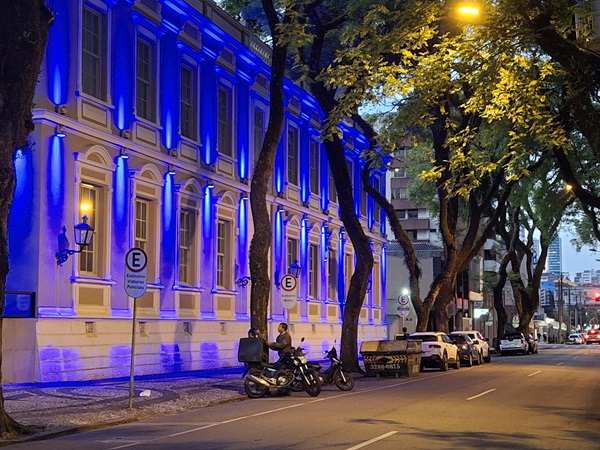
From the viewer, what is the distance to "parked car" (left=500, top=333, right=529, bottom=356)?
58.8 metres

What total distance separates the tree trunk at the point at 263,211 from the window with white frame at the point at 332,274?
61.1ft

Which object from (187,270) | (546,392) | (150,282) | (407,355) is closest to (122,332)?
(150,282)

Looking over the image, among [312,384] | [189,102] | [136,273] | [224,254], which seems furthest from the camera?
[224,254]

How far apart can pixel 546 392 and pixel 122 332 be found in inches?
435

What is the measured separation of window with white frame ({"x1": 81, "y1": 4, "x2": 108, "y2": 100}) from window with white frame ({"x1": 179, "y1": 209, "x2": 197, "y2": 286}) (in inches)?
231

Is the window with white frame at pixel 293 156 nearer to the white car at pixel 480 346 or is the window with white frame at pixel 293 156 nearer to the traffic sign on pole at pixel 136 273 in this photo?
the white car at pixel 480 346

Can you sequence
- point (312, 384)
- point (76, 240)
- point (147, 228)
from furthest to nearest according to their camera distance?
point (147, 228) → point (76, 240) → point (312, 384)

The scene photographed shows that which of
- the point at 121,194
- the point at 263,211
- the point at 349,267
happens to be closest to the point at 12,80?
the point at 263,211

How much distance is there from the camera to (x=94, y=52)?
25.0 metres

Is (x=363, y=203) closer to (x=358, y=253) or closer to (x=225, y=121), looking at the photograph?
(x=225, y=121)

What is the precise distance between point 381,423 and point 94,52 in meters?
14.0

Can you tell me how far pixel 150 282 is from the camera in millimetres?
27547

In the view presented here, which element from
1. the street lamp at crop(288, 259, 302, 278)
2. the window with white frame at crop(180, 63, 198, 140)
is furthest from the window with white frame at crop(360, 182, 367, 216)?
the window with white frame at crop(180, 63, 198, 140)

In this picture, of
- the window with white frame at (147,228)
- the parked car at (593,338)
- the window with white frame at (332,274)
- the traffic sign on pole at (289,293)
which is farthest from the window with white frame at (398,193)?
the traffic sign on pole at (289,293)
